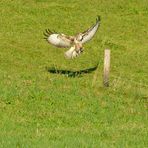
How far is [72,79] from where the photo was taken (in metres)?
22.2

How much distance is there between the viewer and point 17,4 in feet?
122

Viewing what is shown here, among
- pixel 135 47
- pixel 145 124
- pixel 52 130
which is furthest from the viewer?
pixel 135 47

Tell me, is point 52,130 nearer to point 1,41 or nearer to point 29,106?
point 29,106

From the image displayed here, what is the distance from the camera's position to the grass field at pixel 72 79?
47.1ft

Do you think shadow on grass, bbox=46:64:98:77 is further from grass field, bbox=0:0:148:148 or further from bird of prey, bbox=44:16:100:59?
bird of prey, bbox=44:16:100:59

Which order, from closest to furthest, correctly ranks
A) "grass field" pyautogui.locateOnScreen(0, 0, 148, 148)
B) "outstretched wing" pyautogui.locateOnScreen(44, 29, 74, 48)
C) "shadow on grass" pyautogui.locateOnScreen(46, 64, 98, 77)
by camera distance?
"grass field" pyautogui.locateOnScreen(0, 0, 148, 148) → "outstretched wing" pyautogui.locateOnScreen(44, 29, 74, 48) → "shadow on grass" pyautogui.locateOnScreen(46, 64, 98, 77)

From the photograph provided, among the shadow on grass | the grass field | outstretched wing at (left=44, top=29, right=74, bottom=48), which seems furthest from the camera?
the shadow on grass

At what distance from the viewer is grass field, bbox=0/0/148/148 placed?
14359 mm

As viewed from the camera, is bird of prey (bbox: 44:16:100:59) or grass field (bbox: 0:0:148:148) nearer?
grass field (bbox: 0:0:148:148)

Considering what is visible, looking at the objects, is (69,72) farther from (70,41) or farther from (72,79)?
(72,79)

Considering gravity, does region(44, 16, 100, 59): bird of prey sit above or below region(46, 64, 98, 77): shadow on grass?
above

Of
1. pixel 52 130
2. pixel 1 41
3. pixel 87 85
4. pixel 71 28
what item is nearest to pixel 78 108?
pixel 52 130

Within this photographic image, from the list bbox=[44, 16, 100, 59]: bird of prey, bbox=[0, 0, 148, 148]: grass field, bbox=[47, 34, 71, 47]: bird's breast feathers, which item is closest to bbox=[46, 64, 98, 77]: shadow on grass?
bbox=[0, 0, 148, 148]: grass field

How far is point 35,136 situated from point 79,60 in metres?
14.9
